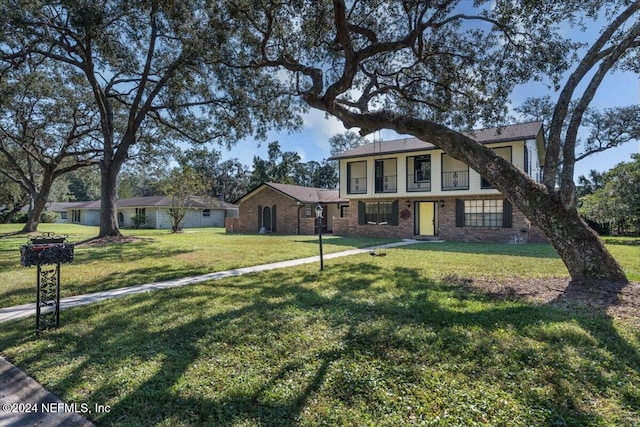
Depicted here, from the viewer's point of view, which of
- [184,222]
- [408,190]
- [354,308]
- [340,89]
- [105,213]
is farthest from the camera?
[184,222]

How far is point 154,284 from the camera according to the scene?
7512 mm

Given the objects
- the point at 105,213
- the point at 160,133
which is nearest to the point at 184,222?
the point at 160,133

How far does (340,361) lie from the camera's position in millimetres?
3598

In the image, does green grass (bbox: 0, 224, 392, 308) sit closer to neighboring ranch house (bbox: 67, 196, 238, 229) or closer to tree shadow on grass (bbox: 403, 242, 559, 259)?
tree shadow on grass (bbox: 403, 242, 559, 259)

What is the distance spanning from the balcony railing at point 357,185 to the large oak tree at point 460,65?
28.6ft

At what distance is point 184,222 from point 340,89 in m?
29.8

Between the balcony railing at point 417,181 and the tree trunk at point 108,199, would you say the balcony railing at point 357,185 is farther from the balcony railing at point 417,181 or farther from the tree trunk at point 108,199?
the tree trunk at point 108,199

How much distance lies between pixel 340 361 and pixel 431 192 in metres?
16.5

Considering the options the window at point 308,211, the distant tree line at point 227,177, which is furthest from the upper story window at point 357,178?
the distant tree line at point 227,177

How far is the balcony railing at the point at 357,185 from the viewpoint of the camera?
2145cm

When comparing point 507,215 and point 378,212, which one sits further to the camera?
point 378,212

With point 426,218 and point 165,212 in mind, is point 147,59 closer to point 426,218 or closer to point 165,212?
point 426,218

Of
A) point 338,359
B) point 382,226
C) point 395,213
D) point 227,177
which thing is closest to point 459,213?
point 395,213

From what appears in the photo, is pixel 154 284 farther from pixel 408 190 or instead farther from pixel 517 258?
pixel 408 190
